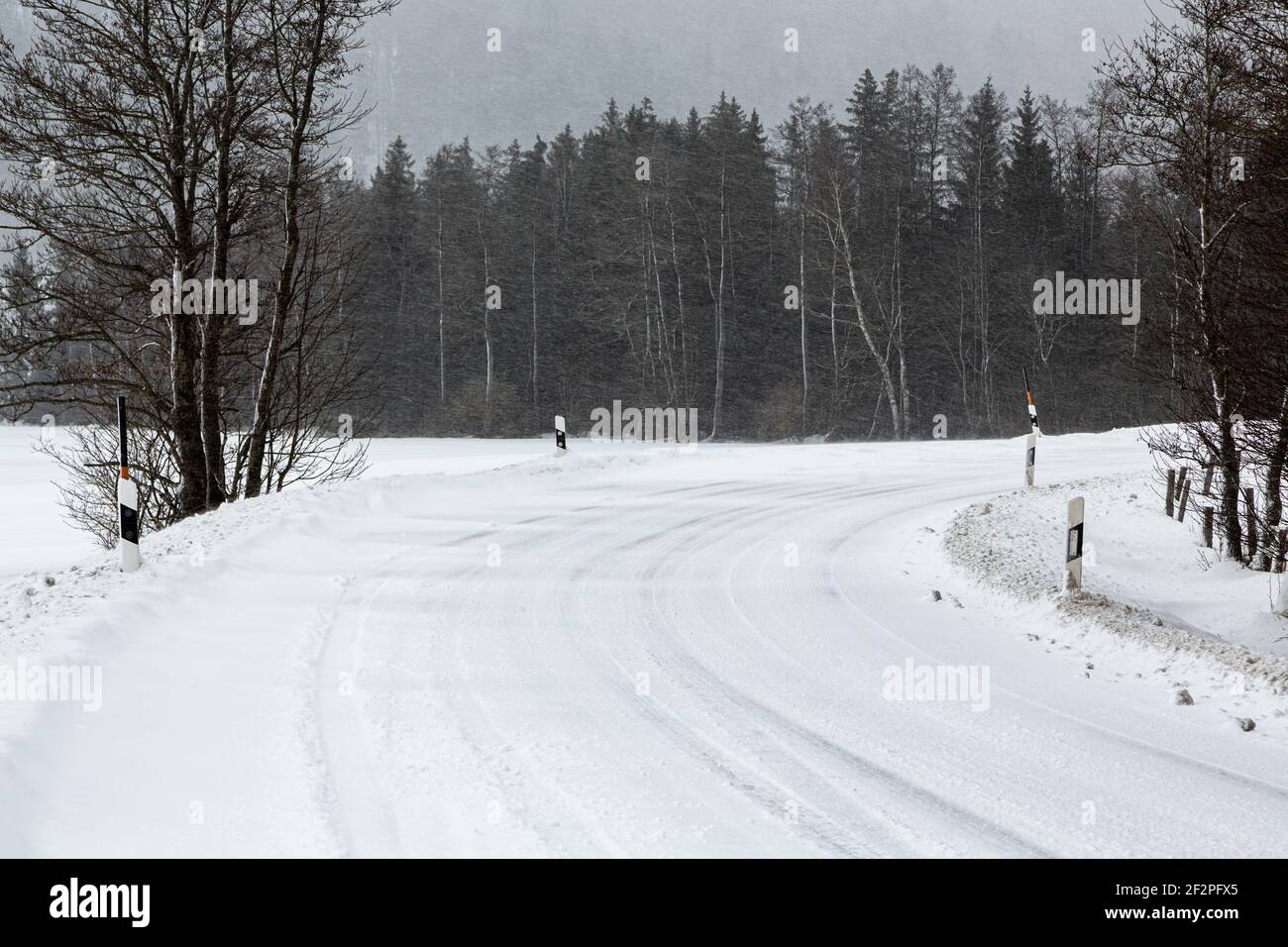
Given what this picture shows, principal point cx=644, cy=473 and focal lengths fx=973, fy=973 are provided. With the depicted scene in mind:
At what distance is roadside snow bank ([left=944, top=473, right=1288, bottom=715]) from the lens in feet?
22.0

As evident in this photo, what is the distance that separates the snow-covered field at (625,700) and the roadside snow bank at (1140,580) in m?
0.06

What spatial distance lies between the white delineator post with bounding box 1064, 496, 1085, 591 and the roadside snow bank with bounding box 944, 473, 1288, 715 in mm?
172

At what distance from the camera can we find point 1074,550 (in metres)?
9.09

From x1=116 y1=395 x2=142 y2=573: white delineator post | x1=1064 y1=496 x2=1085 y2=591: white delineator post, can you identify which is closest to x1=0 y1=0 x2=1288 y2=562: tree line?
x1=1064 y1=496 x2=1085 y2=591: white delineator post

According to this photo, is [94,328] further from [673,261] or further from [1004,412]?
[1004,412]

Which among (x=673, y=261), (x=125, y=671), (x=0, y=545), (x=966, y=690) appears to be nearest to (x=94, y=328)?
(x=0, y=545)

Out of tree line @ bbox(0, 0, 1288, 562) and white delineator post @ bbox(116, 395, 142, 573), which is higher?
tree line @ bbox(0, 0, 1288, 562)

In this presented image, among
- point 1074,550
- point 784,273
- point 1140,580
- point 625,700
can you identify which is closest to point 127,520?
point 625,700

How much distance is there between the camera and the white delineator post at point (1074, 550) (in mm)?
9039

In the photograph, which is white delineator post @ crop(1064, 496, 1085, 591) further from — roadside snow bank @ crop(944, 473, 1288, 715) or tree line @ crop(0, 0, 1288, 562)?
tree line @ crop(0, 0, 1288, 562)

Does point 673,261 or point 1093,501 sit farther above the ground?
point 673,261
